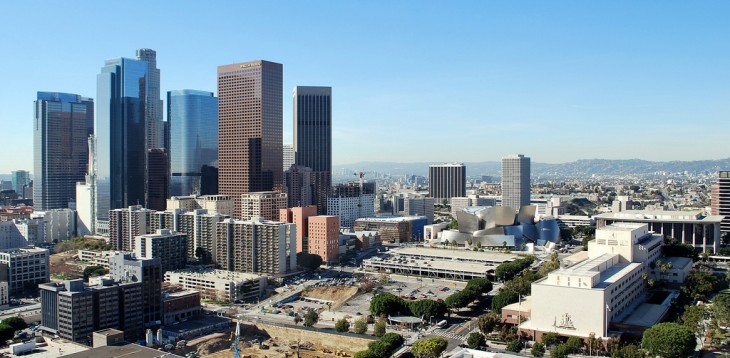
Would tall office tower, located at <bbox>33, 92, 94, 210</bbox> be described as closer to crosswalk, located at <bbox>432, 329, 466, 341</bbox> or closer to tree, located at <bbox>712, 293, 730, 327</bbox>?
crosswalk, located at <bbox>432, 329, 466, 341</bbox>

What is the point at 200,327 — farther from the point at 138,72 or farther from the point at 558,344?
the point at 138,72

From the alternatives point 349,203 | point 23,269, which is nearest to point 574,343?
point 23,269

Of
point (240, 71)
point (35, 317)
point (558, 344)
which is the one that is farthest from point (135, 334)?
point (240, 71)

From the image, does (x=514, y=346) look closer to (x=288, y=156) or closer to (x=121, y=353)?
(x=121, y=353)

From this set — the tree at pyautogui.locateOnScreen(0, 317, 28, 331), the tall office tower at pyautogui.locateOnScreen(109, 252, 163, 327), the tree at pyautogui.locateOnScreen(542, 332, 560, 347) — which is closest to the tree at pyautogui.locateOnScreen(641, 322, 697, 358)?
the tree at pyautogui.locateOnScreen(542, 332, 560, 347)

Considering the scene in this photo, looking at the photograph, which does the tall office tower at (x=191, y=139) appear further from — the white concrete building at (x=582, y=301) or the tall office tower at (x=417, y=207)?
the white concrete building at (x=582, y=301)
